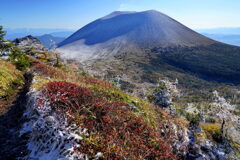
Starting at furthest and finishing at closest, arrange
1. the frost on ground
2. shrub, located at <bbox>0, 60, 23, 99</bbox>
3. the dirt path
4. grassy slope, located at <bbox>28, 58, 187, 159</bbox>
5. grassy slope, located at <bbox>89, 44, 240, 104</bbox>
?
grassy slope, located at <bbox>89, 44, 240, 104</bbox>, shrub, located at <bbox>0, 60, 23, 99</bbox>, the dirt path, grassy slope, located at <bbox>28, 58, 187, 159</bbox>, the frost on ground

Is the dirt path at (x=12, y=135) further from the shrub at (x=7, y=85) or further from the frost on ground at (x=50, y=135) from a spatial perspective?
the shrub at (x=7, y=85)

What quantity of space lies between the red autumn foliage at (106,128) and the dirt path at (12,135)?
2.39 meters

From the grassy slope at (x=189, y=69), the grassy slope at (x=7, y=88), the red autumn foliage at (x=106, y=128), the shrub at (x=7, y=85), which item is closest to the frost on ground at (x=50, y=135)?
the red autumn foliage at (x=106, y=128)

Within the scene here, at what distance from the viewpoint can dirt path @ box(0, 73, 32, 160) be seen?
761 cm

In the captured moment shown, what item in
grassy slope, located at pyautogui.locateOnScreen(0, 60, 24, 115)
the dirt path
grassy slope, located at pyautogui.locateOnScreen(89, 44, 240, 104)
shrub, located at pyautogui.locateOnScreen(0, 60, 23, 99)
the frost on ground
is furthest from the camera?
grassy slope, located at pyautogui.locateOnScreen(89, 44, 240, 104)

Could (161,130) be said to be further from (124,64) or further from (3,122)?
(124,64)

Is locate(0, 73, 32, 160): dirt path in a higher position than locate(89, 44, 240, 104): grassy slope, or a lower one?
higher

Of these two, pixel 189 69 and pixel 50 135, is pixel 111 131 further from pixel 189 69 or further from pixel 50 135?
pixel 189 69

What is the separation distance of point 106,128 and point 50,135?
9.19ft

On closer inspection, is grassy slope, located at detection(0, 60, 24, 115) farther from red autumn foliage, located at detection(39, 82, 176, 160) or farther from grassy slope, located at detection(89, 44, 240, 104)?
grassy slope, located at detection(89, 44, 240, 104)

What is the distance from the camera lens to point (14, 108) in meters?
11.9

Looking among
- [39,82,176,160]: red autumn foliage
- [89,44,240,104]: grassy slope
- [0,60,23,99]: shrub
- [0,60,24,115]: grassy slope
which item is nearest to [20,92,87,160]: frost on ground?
[39,82,176,160]: red autumn foliage

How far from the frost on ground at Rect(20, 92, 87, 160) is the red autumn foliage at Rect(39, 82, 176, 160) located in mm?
340

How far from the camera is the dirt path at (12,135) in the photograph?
300 inches
